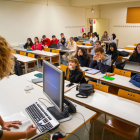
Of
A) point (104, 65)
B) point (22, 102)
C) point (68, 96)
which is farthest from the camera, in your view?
point (104, 65)

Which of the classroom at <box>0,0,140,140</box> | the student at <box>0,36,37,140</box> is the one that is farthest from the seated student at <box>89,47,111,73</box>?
the student at <box>0,36,37,140</box>

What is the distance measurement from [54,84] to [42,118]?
1.21 ft

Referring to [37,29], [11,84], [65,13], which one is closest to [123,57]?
[11,84]

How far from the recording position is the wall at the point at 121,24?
32.6 feet

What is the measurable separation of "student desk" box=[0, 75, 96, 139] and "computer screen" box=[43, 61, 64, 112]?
23 centimetres

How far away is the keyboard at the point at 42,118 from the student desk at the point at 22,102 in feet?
0.19

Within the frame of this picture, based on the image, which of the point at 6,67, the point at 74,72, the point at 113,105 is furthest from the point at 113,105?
the point at 6,67

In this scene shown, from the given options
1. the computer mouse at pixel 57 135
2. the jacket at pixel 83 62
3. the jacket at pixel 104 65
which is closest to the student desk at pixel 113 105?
the computer mouse at pixel 57 135

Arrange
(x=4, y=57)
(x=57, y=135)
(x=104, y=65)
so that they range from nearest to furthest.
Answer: (x=4, y=57), (x=57, y=135), (x=104, y=65)

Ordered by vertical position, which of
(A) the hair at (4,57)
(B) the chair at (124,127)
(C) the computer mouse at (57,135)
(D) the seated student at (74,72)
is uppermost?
(A) the hair at (4,57)

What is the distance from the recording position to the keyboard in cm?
133

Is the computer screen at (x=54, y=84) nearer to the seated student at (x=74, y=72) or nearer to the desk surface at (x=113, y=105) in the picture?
the desk surface at (x=113, y=105)

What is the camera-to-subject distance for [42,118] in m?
1.44

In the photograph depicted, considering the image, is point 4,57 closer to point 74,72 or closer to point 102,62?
A: point 74,72
